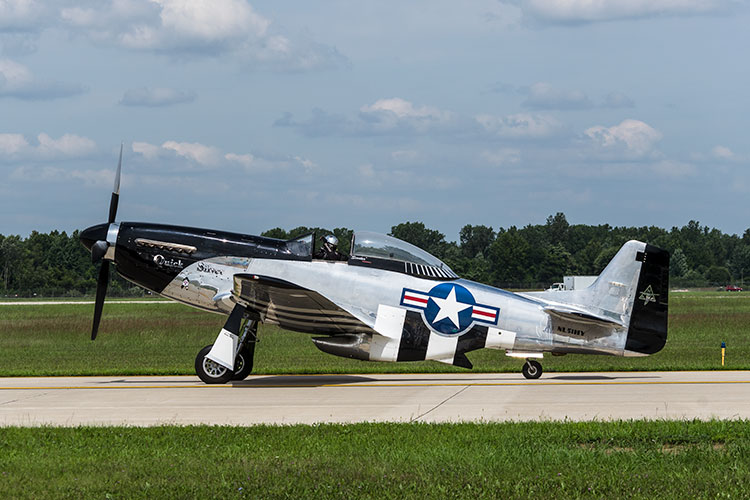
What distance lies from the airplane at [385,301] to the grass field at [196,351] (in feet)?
9.49

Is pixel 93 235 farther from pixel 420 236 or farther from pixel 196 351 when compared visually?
pixel 420 236

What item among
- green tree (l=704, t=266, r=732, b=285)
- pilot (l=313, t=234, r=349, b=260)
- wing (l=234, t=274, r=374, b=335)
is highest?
green tree (l=704, t=266, r=732, b=285)

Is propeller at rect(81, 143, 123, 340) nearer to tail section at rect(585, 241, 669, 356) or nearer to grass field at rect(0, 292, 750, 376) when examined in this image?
grass field at rect(0, 292, 750, 376)

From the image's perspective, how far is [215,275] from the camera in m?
16.2

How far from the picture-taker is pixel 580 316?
1568 centimetres

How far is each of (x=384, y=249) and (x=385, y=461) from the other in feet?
25.3

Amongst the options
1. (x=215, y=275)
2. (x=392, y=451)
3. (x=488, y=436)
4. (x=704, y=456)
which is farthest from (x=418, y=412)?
(x=215, y=275)

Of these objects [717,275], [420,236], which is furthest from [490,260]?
[717,275]

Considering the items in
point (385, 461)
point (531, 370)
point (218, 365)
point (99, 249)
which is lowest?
point (218, 365)

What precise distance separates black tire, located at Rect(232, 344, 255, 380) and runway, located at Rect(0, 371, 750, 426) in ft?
1.00

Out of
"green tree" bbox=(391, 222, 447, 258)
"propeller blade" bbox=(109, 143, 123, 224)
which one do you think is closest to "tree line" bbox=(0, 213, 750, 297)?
"green tree" bbox=(391, 222, 447, 258)

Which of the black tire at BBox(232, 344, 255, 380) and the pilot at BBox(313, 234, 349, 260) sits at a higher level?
the pilot at BBox(313, 234, 349, 260)

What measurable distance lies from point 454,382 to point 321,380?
2584mm

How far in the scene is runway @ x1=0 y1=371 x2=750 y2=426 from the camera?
470 inches
